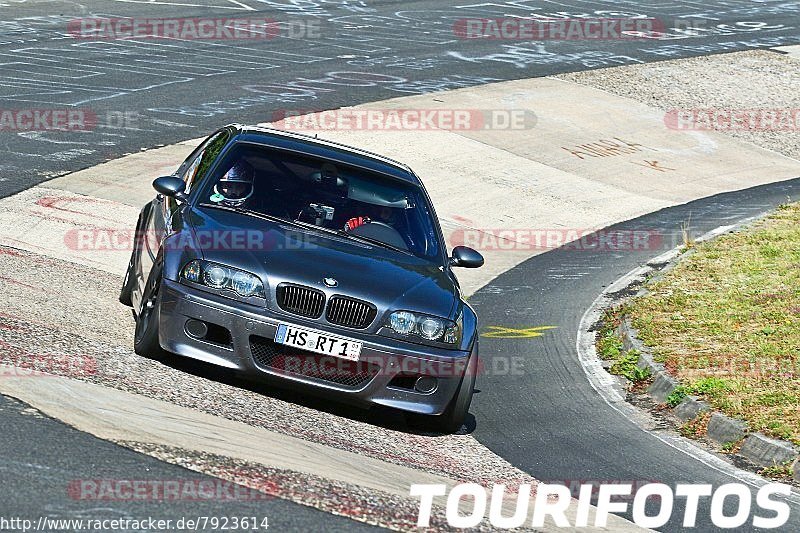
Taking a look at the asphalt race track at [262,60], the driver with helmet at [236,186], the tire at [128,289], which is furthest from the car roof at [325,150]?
the asphalt race track at [262,60]

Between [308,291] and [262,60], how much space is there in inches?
746

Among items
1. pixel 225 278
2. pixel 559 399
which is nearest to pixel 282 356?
pixel 225 278

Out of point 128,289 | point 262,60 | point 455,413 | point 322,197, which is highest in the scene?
point 322,197

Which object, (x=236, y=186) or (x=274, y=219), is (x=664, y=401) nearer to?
(x=274, y=219)

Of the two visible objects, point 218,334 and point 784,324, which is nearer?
point 218,334

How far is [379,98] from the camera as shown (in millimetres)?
23562

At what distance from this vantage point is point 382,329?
788 cm

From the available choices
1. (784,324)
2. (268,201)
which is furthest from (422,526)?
(784,324)

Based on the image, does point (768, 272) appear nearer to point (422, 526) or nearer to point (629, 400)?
point (629, 400)

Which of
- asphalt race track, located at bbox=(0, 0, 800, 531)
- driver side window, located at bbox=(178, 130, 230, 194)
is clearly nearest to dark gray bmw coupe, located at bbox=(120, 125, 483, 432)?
driver side window, located at bbox=(178, 130, 230, 194)

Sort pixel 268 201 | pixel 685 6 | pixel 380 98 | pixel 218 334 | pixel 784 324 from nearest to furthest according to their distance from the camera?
1. pixel 218 334
2. pixel 268 201
3. pixel 784 324
4. pixel 380 98
5. pixel 685 6

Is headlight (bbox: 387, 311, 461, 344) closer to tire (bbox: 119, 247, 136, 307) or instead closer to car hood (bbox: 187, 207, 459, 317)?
car hood (bbox: 187, 207, 459, 317)

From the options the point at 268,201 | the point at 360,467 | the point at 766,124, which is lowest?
the point at 766,124

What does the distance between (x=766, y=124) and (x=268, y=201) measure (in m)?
19.7
